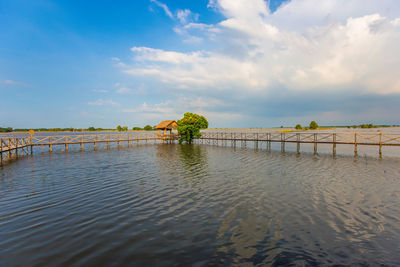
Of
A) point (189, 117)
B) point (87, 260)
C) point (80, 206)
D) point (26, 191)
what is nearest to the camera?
point (87, 260)

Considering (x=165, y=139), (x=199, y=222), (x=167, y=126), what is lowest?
(x=199, y=222)

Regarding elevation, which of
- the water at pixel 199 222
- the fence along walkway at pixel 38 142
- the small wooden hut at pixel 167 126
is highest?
the small wooden hut at pixel 167 126

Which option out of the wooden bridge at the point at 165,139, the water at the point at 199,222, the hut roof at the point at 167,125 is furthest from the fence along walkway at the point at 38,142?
the water at the point at 199,222

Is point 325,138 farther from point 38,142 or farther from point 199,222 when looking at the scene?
point 38,142

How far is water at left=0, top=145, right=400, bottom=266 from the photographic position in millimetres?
4910

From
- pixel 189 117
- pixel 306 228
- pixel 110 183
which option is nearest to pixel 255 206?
pixel 306 228

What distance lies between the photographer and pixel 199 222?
6.70 meters

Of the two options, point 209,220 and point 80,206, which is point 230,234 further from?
point 80,206

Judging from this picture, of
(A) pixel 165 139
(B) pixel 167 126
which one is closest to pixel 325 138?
(B) pixel 167 126

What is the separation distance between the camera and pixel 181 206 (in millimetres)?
8109

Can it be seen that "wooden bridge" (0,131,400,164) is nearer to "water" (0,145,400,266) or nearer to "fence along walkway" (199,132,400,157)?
"fence along walkway" (199,132,400,157)

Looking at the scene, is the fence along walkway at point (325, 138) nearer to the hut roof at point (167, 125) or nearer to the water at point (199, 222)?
the hut roof at point (167, 125)

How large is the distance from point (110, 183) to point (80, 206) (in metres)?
3.46

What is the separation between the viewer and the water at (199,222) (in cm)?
491
